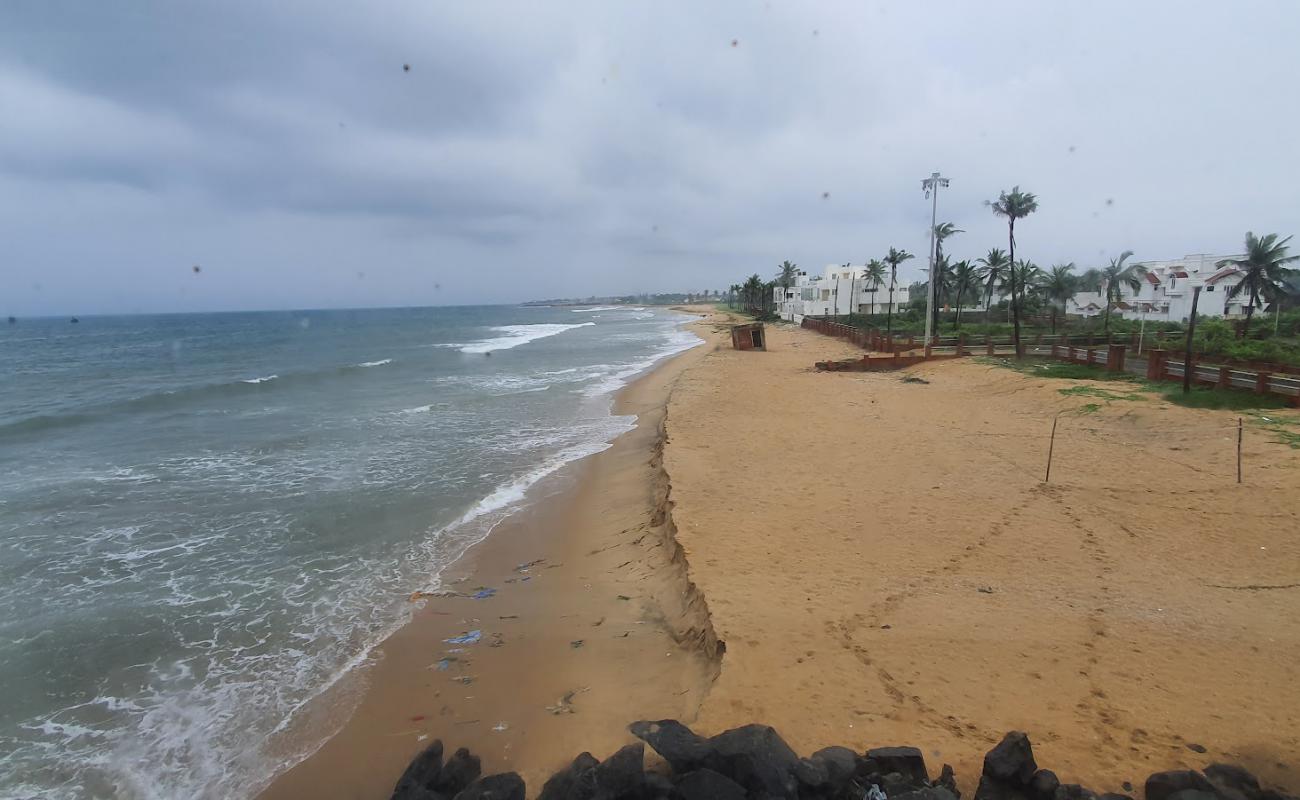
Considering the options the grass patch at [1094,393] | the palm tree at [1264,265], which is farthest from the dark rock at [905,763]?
the palm tree at [1264,265]

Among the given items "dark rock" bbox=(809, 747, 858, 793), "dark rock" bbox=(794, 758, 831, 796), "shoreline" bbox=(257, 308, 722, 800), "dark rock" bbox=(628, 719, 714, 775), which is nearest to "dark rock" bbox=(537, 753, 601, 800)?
"dark rock" bbox=(628, 719, 714, 775)

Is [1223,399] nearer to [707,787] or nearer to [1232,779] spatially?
[1232,779]

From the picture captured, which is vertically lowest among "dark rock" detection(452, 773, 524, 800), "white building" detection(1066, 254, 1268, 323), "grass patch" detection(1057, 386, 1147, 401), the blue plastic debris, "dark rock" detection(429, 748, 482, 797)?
the blue plastic debris

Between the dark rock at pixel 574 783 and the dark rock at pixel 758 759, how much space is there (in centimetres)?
82

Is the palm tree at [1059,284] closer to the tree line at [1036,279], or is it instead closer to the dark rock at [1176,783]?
the tree line at [1036,279]

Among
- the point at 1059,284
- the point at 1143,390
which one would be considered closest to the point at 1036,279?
the point at 1059,284

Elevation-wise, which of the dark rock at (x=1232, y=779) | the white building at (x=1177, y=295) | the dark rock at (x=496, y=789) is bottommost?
the dark rock at (x=496, y=789)

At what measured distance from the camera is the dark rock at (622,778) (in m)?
3.99

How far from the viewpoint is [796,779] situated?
3.99m

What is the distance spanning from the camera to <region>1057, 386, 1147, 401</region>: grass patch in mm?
16500

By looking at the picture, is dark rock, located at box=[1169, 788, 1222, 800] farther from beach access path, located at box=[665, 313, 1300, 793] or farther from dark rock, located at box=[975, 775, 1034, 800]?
dark rock, located at box=[975, 775, 1034, 800]

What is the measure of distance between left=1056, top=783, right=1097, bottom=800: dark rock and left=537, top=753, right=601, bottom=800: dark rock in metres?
2.84

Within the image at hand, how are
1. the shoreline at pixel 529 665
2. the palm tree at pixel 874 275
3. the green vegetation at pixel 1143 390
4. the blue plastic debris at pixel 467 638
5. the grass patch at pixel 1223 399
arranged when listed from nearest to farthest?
the shoreline at pixel 529 665, the blue plastic debris at pixel 467 638, the grass patch at pixel 1223 399, the green vegetation at pixel 1143 390, the palm tree at pixel 874 275

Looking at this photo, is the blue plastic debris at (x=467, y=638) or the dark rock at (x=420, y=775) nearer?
the dark rock at (x=420, y=775)
